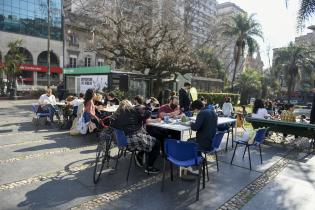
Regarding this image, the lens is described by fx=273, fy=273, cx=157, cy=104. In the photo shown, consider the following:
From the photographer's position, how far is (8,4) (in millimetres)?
32656

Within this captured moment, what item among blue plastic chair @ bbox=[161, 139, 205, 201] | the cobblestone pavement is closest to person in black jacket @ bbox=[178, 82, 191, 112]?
the cobblestone pavement

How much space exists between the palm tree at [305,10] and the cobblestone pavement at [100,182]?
4746mm

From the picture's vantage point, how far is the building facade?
32.8 metres

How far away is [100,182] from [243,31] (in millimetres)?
30559

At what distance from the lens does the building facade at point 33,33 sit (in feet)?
108

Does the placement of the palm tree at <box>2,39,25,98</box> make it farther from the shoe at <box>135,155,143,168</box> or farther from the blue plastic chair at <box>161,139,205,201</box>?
the blue plastic chair at <box>161,139,205,201</box>

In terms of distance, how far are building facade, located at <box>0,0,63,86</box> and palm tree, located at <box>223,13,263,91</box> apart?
22214 millimetres

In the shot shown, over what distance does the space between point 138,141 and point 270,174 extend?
2.96 metres

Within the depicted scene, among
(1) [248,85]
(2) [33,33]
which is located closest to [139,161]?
(1) [248,85]

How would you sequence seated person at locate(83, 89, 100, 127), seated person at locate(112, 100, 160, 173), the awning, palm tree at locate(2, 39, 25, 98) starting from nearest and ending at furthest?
1. seated person at locate(112, 100, 160, 173)
2. seated person at locate(83, 89, 100, 127)
3. the awning
4. palm tree at locate(2, 39, 25, 98)

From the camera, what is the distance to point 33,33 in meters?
35.4

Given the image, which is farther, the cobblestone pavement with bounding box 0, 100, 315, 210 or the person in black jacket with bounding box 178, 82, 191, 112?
the person in black jacket with bounding box 178, 82, 191, 112

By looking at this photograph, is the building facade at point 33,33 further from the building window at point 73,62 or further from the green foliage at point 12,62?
the green foliage at point 12,62

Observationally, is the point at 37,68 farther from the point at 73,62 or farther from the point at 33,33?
the point at 73,62
